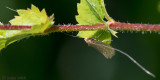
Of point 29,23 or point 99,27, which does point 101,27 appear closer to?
point 99,27

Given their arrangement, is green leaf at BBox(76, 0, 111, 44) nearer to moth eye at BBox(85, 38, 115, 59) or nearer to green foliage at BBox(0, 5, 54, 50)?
moth eye at BBox(85, 38, 115, 59)

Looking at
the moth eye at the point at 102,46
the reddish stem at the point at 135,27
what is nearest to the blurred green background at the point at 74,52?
the moth eye at the point at 102,46

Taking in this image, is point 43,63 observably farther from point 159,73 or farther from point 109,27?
point 109,27

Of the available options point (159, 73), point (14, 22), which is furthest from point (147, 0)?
point (14, 22)

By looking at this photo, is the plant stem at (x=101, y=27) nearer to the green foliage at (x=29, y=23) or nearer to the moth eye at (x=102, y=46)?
the green foliage at (x=29, y=23)

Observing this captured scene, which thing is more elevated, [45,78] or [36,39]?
[36,39]

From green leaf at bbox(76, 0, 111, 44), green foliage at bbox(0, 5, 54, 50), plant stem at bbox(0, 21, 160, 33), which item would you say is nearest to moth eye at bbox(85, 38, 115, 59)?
green leaf at bbox(76, 0, 111, 44)
